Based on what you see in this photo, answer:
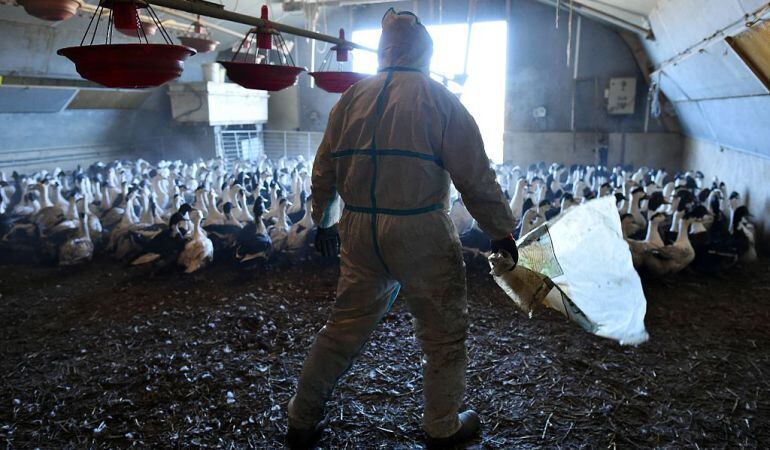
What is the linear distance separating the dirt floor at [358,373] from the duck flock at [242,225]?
550 mm

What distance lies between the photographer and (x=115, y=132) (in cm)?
1373

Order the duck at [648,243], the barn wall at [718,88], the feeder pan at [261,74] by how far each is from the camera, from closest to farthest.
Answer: the feeder pan at [261,74]
the duck at [648,243]
the barn wall at [718,88]

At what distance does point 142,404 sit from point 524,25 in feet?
42.8

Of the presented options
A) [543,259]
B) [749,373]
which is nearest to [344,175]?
[543,259]

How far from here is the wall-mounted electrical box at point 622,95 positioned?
12492 mm

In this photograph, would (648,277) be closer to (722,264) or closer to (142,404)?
(722,264)

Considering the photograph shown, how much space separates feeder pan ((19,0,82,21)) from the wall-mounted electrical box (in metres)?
11.7

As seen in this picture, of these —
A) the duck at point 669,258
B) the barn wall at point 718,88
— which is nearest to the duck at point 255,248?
the duck at point 669,258

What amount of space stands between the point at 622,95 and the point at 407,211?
12.1 metres

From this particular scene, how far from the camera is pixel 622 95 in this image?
1256 cm

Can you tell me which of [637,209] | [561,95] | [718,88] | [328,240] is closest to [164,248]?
[328,240]

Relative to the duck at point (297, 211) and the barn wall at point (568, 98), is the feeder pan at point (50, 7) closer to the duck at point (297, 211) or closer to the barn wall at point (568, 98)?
the duck at point (297, 211)

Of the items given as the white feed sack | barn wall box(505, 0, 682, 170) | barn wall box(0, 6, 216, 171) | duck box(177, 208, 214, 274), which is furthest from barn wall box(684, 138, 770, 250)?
barn wall box(0, 6, 216, 171)

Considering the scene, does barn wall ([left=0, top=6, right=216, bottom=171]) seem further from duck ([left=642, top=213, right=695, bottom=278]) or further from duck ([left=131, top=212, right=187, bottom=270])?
duck ([left=642, top=213, right=695, bottom=278])
